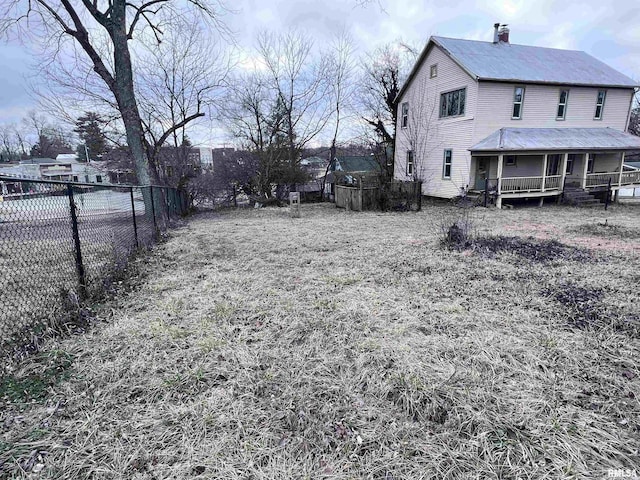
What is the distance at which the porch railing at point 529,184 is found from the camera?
46.1 feet

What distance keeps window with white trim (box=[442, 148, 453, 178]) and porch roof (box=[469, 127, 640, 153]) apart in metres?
1.54

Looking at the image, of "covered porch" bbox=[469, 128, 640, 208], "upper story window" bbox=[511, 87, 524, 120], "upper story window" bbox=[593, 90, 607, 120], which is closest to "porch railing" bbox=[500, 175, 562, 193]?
"covered porch" bbox=[469, 128, 640, 208]

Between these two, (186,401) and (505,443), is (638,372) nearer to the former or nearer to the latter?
(505,443)

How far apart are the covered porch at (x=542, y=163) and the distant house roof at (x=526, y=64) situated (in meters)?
2.26

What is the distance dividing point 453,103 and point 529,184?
198 inches

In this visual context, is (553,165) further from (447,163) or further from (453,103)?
(453,103)

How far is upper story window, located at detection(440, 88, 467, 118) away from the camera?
575 inches

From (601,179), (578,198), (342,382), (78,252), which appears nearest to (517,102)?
(578,198)

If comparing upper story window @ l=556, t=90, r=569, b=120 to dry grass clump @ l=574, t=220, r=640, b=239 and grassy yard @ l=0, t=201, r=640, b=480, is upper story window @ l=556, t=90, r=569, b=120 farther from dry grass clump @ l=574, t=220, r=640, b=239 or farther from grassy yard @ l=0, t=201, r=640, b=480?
grassy yard @ l=0, t=201, r=640, b=480

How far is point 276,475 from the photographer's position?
167 cm

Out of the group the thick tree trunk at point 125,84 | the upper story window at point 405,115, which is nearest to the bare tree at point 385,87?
the upper story window at point 405,115

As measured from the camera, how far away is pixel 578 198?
47.5ft

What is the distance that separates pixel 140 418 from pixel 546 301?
4106 millimetres

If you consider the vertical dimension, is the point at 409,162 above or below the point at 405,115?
below
